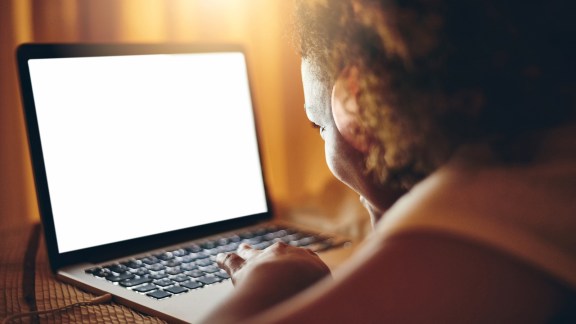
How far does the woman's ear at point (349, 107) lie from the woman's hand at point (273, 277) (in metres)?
0.13

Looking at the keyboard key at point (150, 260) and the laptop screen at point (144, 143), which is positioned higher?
the laptop screen at point (144, 143)

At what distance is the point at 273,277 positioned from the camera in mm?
557

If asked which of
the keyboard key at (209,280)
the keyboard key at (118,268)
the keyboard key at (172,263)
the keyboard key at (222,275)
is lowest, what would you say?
the keyboard key at (222,275)

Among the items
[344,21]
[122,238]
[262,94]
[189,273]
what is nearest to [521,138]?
[344,21]

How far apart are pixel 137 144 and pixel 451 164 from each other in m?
0.63

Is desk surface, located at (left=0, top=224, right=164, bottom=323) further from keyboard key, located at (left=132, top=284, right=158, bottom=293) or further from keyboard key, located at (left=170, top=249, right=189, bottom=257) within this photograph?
keyboard key, located at (left=170, top=249, right=189, bottom=257)

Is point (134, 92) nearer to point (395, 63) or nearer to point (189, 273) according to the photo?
point (189, 273)

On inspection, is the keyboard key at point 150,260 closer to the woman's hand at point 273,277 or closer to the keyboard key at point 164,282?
the keyboard key at point 164,282

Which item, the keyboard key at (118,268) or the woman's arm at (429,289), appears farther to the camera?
the keyboard key at (118,268)

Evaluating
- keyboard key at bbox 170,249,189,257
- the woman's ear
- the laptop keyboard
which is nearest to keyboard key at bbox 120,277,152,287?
the laptop keyboard

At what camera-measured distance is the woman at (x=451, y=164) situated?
0.39 metres

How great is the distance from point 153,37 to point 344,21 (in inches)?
29.3

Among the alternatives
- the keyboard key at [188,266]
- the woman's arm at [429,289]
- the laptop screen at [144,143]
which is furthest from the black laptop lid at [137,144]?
the woman's arm at [429,289]

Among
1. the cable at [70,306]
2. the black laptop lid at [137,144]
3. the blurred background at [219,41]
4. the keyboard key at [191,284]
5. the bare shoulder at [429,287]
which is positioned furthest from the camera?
the blurred background at [219,41]
